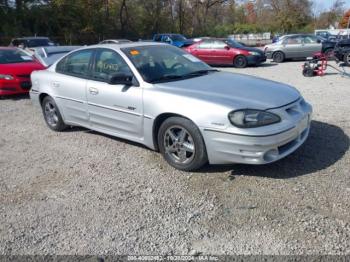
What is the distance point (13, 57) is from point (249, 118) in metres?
8.66

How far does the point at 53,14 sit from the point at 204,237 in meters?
33.0

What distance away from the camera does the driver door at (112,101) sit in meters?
4.59

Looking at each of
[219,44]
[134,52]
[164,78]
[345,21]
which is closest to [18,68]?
[134,52]

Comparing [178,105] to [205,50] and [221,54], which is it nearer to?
[221,54]

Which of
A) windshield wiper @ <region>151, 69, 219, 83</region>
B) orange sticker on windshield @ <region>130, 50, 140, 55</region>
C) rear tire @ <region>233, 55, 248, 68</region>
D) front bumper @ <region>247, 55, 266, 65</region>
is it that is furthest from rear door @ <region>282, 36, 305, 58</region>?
orange sticker on windshield @ <region>130, 50, 140, 55</region>

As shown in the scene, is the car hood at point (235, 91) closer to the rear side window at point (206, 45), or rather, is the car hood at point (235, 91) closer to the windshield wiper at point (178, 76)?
the windshield wiper at point (178, 76)

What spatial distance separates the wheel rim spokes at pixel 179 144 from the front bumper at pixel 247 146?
271 millimetres

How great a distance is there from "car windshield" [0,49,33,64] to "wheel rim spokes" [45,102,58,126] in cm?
455

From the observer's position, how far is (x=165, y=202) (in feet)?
12.0

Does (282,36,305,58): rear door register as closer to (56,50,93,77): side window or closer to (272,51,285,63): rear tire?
(272,51,285,63): rear tire

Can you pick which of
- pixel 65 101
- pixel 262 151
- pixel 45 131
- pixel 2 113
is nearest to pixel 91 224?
pixel 262 151

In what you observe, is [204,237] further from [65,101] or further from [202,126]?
[65,101]

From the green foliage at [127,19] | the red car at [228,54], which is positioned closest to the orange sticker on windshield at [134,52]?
the red car at [228,54]

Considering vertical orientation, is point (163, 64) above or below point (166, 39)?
below
